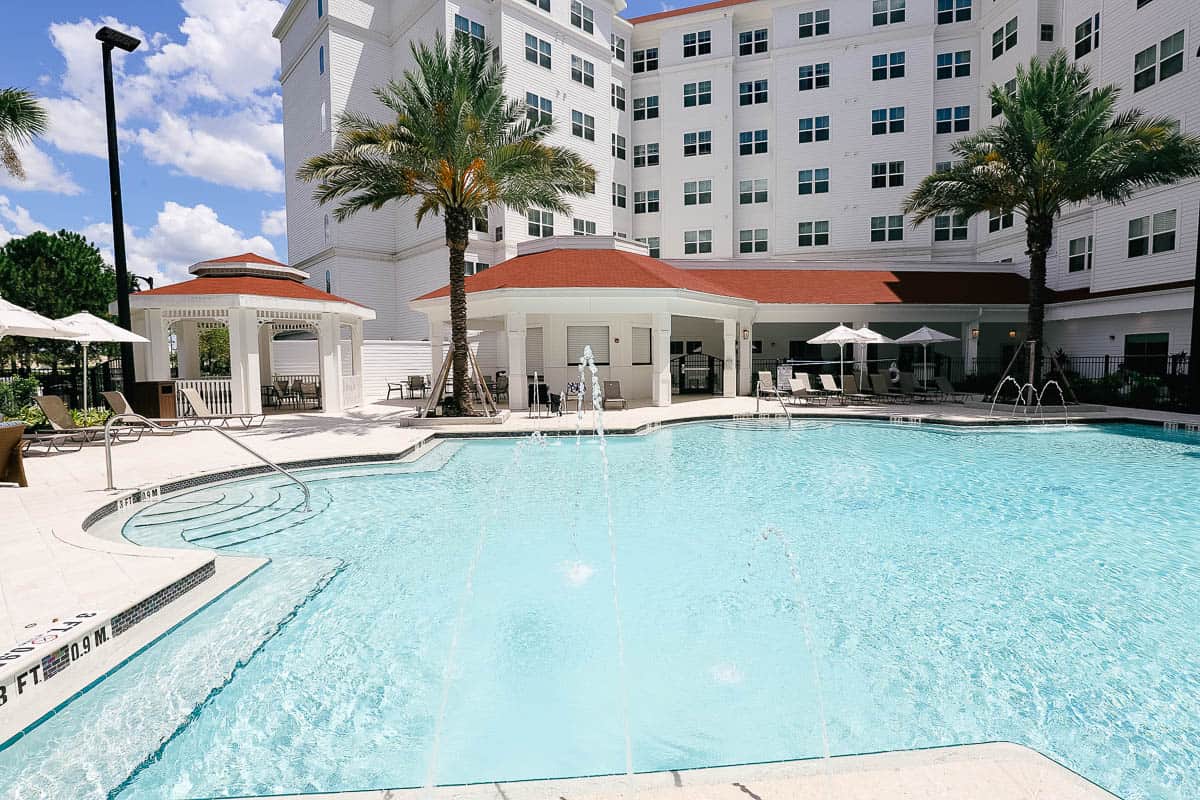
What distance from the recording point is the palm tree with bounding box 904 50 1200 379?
18.2 m

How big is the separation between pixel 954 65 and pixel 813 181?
31.3 ft

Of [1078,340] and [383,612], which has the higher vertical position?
[1078,340]

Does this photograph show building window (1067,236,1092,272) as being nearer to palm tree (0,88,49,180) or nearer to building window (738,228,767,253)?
building window (738,228,767,253)

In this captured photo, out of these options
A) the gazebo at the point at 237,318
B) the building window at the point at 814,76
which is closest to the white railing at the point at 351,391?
the gazebo at the point at 237,318

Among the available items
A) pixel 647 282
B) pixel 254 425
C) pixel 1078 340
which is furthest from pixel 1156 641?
pixel 1078 340

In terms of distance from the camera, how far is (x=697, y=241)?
37281 millimetres

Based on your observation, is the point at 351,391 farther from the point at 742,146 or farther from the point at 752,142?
the point at 752,142

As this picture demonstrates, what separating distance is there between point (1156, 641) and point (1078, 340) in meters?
26.6

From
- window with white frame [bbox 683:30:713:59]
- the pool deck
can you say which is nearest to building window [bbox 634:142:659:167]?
window with white frame [bbox 683:30:713:59]

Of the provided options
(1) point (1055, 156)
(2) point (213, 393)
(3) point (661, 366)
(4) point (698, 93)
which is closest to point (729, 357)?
(3) point (661, 366)

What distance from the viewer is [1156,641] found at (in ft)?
16.1

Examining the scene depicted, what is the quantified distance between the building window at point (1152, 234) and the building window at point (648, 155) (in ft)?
79.7

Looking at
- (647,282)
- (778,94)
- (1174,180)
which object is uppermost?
(778,94)

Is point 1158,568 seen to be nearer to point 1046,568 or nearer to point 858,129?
Answer: point 1046,568
